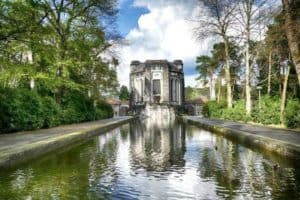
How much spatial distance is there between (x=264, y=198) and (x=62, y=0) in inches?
1143

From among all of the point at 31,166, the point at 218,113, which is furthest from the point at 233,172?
the point at 218,113

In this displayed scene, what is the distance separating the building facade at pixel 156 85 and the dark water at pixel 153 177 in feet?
295

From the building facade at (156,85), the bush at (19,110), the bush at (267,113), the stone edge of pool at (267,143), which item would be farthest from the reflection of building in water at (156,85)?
the stone edge of pool at (267,143)

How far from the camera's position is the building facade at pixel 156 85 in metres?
105

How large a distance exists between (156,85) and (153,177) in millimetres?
96657

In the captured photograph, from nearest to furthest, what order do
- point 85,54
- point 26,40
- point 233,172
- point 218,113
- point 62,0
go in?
point 233,172, point 26,40, point 62,0, point 85,54, point 218,113

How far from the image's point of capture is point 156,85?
106000 millimetres

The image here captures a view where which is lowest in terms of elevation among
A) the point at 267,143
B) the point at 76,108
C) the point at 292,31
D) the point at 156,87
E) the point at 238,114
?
the point at 267,143

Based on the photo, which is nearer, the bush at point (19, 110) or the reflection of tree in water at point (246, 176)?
the reflection of tree in water at point (246, 176)

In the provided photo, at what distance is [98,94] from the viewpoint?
50031 mm

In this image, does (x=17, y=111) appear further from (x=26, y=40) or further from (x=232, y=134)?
(x=232, y=134)

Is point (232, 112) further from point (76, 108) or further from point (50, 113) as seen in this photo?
point (50, 113)

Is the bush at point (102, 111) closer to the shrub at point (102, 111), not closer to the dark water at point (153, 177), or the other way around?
the shrub at point (102, 111)

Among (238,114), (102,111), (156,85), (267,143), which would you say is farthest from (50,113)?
(156,85)
